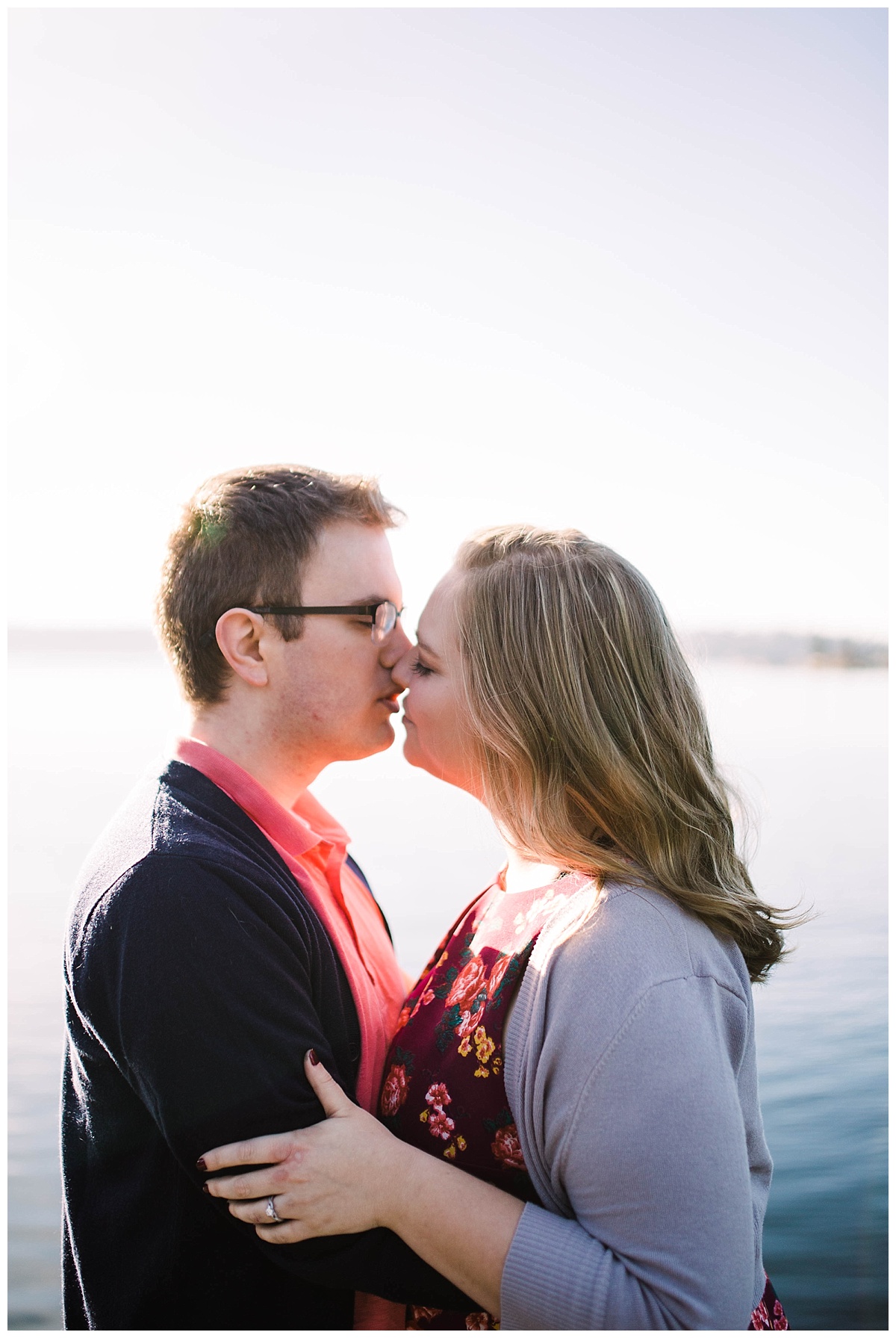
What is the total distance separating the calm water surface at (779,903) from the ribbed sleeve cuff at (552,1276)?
82 cm

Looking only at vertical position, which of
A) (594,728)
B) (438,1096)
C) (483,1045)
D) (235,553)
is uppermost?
(235,553)

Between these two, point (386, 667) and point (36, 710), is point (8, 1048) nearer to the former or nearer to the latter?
point (386, 667)

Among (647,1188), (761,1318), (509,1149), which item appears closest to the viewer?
(647,1188)

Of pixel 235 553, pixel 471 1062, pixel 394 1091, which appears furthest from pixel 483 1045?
pixel 235 553

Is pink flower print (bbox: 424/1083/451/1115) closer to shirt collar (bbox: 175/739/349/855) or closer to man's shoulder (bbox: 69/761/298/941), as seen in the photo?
man's shoulder (bbox: 69/761/298/941)

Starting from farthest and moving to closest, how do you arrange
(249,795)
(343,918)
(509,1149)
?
(343,918) < (249,795) < (509,1149)

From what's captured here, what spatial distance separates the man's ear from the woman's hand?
0.96 metres

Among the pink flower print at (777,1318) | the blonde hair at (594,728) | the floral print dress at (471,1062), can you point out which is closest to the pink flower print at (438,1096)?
the floral print dress at (471,1062)

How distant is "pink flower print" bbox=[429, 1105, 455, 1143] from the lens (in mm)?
1646

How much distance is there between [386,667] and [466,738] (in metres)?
0.40

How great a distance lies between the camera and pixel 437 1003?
1.83m

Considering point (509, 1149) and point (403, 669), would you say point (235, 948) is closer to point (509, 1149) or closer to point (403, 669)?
point (509, 1149)

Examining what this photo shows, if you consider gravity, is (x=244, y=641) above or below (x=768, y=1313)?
above

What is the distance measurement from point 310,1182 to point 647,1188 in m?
0.55
